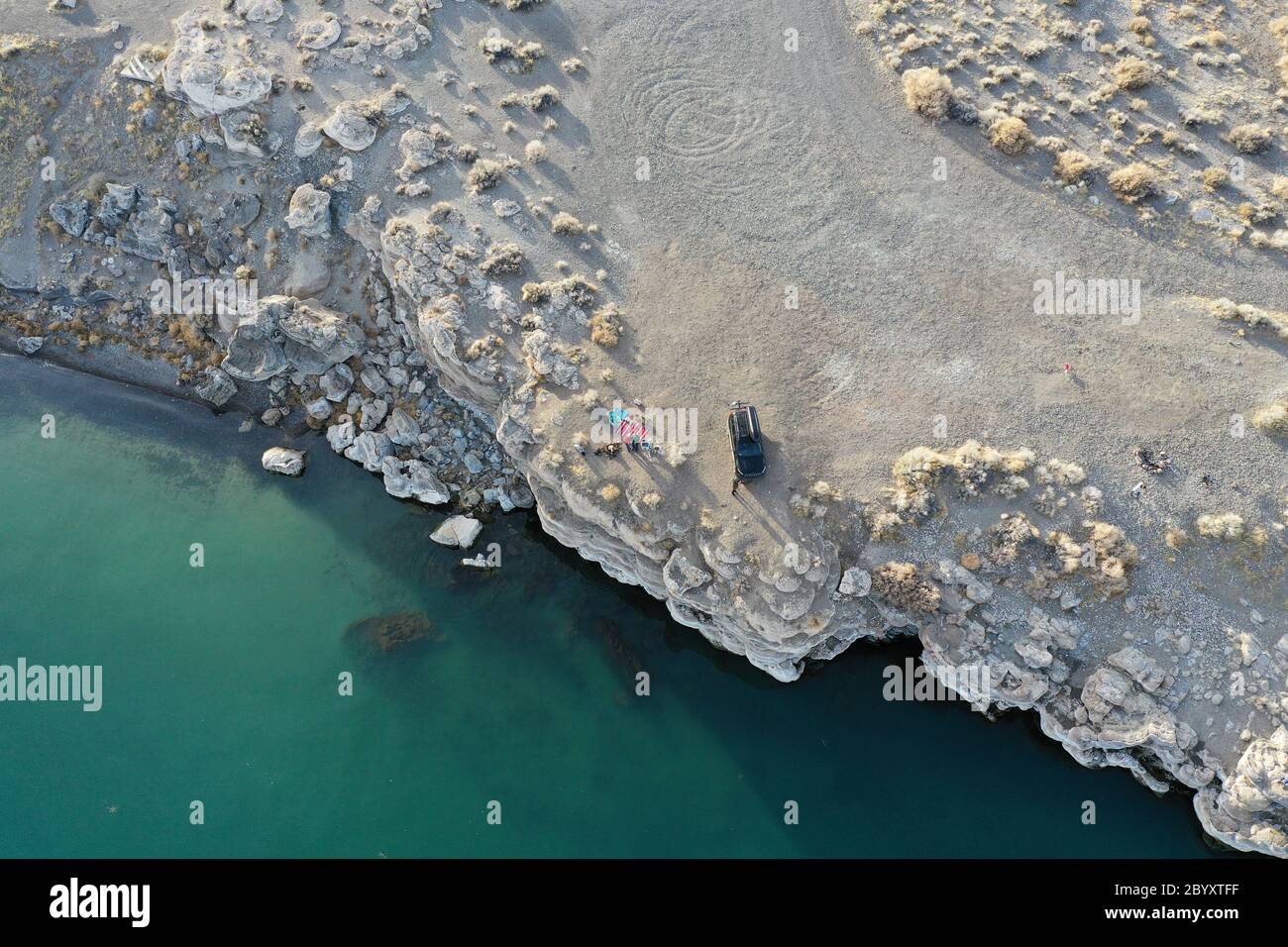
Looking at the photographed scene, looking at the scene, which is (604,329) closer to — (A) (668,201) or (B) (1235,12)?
(A) (668,201)

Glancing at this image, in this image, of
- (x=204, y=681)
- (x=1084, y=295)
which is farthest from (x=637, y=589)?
(x=1084, y=295)

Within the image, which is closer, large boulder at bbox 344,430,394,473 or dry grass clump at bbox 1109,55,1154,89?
dry grass clump at bbox 1109,55,1154,89

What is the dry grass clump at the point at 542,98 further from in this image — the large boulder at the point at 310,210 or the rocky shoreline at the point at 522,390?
the large boulder at the point at 310,210

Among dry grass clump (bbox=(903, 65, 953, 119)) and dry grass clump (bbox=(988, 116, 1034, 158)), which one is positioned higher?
dry grass clump (bbox=(903, 65, 953, 119))

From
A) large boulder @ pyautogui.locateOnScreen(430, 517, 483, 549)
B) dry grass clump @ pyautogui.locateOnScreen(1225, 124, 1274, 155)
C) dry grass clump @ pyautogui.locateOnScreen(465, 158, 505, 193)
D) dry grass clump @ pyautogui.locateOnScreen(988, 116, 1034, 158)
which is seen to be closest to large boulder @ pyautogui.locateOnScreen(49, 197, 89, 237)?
dry grass clump @ pyautogui.locateOnScreen(465, 158, 505, 193)

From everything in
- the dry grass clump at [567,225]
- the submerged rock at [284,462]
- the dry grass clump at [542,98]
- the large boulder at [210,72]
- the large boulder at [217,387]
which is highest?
the large boulder at [210,72]

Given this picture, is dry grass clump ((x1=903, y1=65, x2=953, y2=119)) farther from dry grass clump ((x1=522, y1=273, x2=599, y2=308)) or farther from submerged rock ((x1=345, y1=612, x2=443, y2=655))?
submerged rock ((x1=345, y1=612, x2=443, y2=655))

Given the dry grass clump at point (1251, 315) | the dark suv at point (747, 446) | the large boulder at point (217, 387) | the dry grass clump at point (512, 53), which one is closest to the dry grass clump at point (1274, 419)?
the dry grass clump at point (1251, 315)
